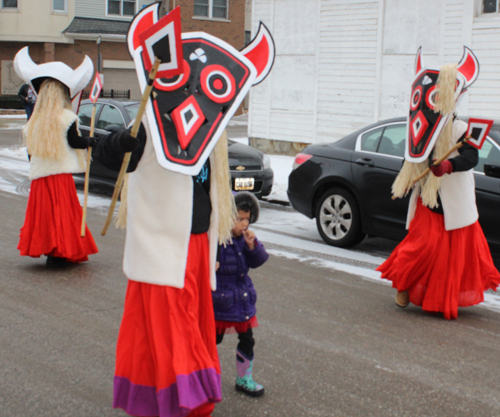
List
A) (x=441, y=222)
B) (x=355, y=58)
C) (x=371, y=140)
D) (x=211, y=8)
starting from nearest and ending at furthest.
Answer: (x=441, y=222), (x=371, y=140), (x=355, y=58), (x=211, y=8)

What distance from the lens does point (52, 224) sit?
6781mm

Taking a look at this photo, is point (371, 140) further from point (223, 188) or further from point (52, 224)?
point (223, 188)

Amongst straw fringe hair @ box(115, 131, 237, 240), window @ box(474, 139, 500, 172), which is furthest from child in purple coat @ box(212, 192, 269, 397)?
window @ box(474, 139, 500, 172)

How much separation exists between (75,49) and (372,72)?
2546 centimetres

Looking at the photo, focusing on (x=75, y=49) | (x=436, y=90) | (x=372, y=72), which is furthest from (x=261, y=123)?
(x=75, y=49)

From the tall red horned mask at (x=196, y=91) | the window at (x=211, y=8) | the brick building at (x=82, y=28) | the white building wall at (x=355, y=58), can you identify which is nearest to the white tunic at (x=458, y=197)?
the tall red horned mask at (x=196, y=91)

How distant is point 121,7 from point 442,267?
35322 mm

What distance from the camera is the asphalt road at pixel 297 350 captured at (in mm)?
3936

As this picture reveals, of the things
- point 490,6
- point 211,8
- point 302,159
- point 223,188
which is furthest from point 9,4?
point 223,188

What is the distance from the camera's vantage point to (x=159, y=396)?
3211mm

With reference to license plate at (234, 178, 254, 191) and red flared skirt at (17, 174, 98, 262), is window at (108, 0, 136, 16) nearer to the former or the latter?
license plate at (234, 178, 254, 191)

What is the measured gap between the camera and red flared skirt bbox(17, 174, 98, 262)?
22.2ft

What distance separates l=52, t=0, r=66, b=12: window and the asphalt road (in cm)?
3251

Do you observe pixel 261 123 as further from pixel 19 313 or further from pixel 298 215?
pixel 19 313
